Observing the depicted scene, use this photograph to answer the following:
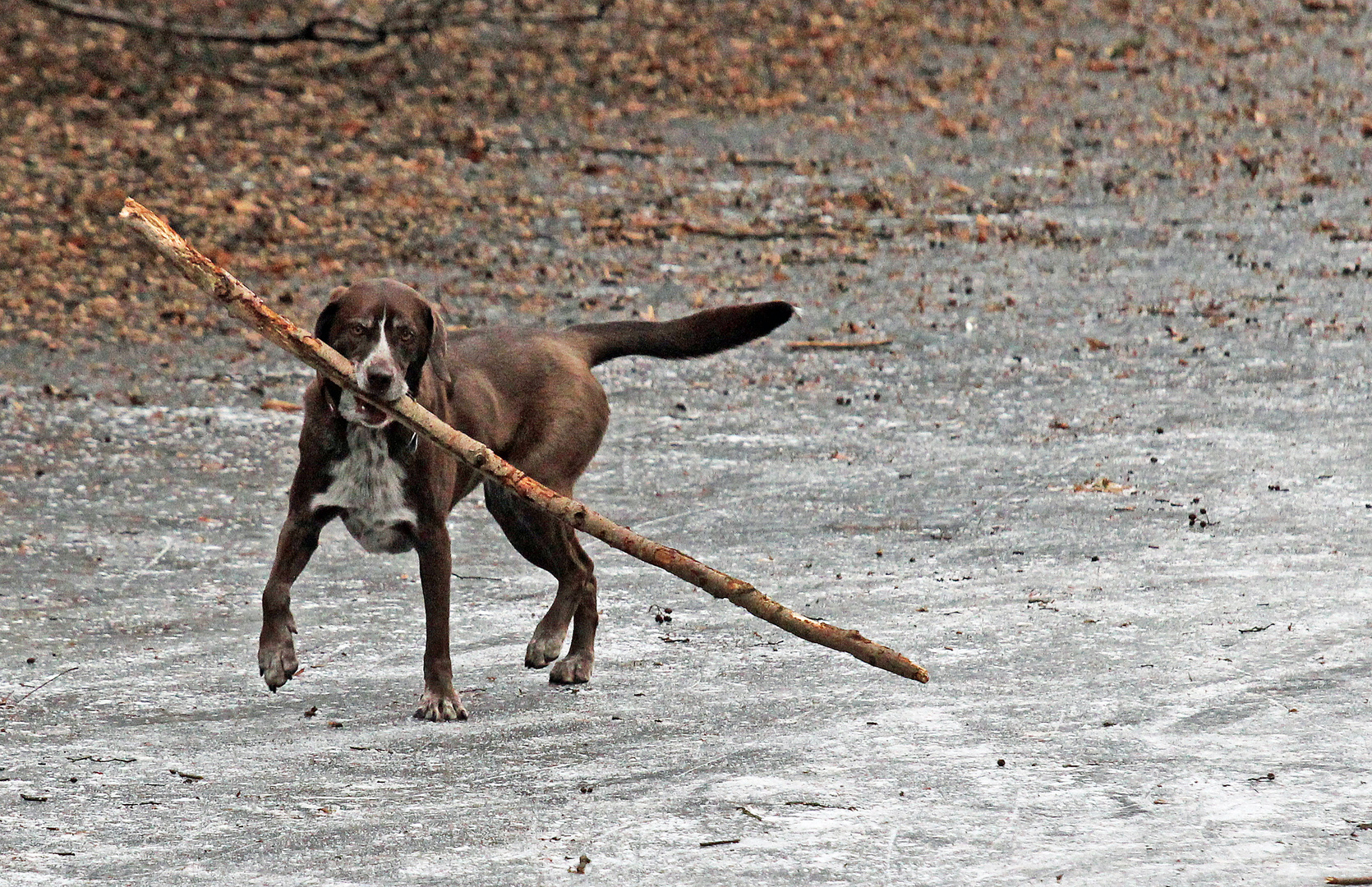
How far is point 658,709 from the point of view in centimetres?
552

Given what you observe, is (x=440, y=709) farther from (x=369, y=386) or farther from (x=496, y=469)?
(x=369, y=386)

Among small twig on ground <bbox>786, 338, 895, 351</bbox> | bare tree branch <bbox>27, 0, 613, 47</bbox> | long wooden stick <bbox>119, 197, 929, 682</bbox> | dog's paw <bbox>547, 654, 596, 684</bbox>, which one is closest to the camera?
long wooden stick <bbox>119, 197, 929, 682</bbox>

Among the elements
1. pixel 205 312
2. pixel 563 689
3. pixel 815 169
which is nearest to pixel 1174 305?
pixel 815 169

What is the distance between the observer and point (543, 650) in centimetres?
600

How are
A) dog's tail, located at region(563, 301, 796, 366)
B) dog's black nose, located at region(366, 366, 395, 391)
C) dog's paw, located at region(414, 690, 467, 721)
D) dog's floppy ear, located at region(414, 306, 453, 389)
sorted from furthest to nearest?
dog's tail, located at region(563, 301, 796, 366), dog's floppy ear, located at region(414, 306, 453, 389), dog's paw, located at region(414, 690, 467, 721), dog's black nose, located at region(366, 366, 395, 391)

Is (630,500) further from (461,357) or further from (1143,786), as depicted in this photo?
(1143,786)

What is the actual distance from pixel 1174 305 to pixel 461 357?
5737mm

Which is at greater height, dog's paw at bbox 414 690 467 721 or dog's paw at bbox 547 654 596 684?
dog's paw at bbox 414 690 467 721

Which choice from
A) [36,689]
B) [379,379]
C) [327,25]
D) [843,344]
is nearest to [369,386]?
[379,379]

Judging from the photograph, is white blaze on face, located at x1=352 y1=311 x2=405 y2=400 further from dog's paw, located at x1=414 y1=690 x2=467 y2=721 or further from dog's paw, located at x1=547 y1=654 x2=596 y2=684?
dog's paw, located at x1=547 y1=654 x2=596 y2=684

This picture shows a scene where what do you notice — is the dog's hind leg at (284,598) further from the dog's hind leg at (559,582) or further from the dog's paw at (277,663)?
the dog's hind leg at (559,582)

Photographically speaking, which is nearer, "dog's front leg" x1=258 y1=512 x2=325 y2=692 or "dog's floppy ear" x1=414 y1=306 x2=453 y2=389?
"dog's front leg" x1=258 y1=512 x2=325 y2=692

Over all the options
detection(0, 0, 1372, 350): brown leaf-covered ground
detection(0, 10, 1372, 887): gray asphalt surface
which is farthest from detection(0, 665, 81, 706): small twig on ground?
detection(0, 0, 1372, 350): brown leaf-covered ground

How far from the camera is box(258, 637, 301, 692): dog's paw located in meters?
5.55
